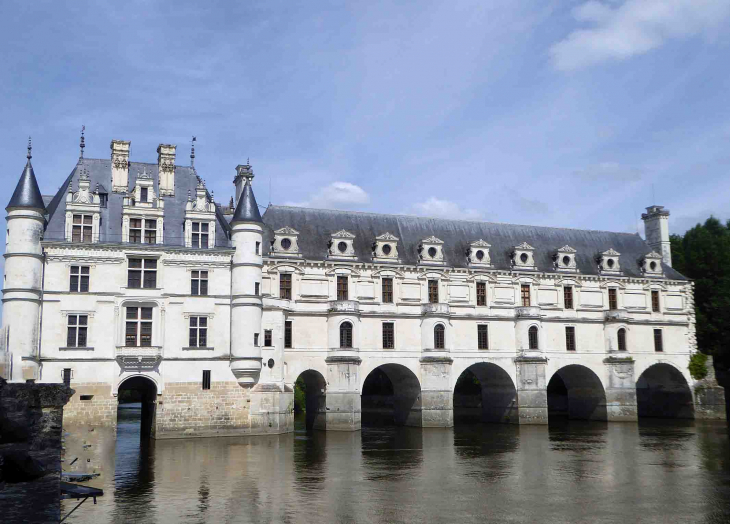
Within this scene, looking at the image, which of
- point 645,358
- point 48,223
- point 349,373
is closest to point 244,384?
point 349,373

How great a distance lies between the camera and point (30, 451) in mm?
11914

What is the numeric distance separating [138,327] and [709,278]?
44704mm

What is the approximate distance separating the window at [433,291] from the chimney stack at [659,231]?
20.1 m

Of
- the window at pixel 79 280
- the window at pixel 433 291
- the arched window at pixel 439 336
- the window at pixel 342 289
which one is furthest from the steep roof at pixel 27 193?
the arched window at pixel 439 336

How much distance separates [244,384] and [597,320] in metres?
25.5

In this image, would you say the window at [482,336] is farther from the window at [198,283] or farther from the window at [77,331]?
the window at [77,331]

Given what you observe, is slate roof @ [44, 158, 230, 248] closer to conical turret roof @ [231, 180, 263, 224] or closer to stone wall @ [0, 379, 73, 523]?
conical turret roof @ [231, 180, 263, 224]

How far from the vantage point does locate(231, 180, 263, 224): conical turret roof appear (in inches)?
1594

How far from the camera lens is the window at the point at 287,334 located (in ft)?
141

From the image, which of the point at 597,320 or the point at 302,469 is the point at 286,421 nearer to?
the point at 302,469

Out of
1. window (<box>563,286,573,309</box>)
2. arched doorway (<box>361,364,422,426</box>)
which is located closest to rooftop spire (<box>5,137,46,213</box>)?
arched doorway (<box>361,364,422,426</box>)

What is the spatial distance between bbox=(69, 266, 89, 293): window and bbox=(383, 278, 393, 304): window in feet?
58.2

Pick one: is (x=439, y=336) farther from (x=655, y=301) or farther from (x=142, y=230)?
(x=142, y=230)

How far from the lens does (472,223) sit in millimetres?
52062
